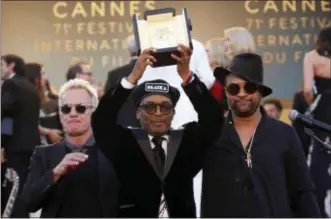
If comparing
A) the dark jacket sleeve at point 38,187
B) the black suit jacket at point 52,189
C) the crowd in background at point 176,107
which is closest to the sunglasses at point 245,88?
the black suit jacket at point 52,189

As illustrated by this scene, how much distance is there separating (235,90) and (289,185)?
1.98ft

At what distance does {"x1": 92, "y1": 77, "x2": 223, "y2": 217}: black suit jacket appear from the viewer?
18.7 feet

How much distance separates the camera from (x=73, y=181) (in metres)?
5.89

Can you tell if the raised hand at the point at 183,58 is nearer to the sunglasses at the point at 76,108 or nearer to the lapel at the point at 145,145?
the lapel at the point at 145,145

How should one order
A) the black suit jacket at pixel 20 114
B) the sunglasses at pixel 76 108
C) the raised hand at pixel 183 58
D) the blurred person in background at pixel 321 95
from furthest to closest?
the black suit jacket at pixel 20 114, the blurred person in background at pixel 321 95, the sunglasses at pixel 76 108, the raised hand at pixel 183 58

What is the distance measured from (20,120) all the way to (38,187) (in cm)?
348

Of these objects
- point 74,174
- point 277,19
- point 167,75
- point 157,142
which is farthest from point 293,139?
point 277,19

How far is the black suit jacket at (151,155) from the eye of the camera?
569cm

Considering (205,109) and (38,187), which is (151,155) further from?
(38,187)

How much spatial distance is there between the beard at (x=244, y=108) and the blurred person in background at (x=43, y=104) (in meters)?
3.93

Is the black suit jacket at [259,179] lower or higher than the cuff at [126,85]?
lower

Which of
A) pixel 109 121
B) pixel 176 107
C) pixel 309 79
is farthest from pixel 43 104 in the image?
pixel 109 121

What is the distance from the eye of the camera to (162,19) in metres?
5.80

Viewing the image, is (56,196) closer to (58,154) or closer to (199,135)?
(58,154)
